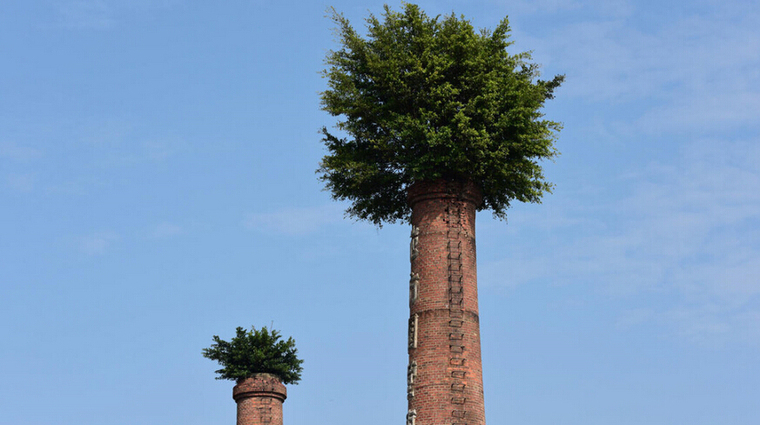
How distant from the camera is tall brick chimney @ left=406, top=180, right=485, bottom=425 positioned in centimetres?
3572

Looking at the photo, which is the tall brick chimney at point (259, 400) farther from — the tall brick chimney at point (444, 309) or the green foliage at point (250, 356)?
the tall brick chimney at point (444, 309)

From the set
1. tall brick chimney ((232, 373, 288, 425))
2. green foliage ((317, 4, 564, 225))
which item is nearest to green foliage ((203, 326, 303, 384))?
tall brick chimney ((232, 373, 288, 425))

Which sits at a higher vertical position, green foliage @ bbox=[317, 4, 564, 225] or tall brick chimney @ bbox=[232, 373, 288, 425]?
green foliage @ bbox=[317, 4, 564, 225]

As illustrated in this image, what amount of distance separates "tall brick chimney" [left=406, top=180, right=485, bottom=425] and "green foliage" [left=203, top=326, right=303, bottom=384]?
1467cm

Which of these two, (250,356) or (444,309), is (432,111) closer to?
(444,309)

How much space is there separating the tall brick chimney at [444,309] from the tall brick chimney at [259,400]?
14800 millimetres

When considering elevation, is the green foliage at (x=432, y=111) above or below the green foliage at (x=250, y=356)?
above

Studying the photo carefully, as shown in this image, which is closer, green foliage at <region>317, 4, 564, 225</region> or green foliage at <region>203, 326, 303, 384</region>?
green foliage at <region>317, 4, 564, 225</region>

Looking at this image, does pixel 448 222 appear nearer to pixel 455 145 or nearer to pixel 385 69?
pixel 455 145

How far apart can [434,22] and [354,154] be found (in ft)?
20.2

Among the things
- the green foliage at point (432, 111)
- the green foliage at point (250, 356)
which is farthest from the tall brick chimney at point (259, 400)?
the green foliage at point (432, 111)

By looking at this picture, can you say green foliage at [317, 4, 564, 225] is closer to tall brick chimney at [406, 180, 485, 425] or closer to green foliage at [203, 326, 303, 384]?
tall brick chimney at [406, 180, 485, 425]

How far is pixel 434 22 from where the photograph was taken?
3934 cm

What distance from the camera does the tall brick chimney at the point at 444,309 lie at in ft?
117
